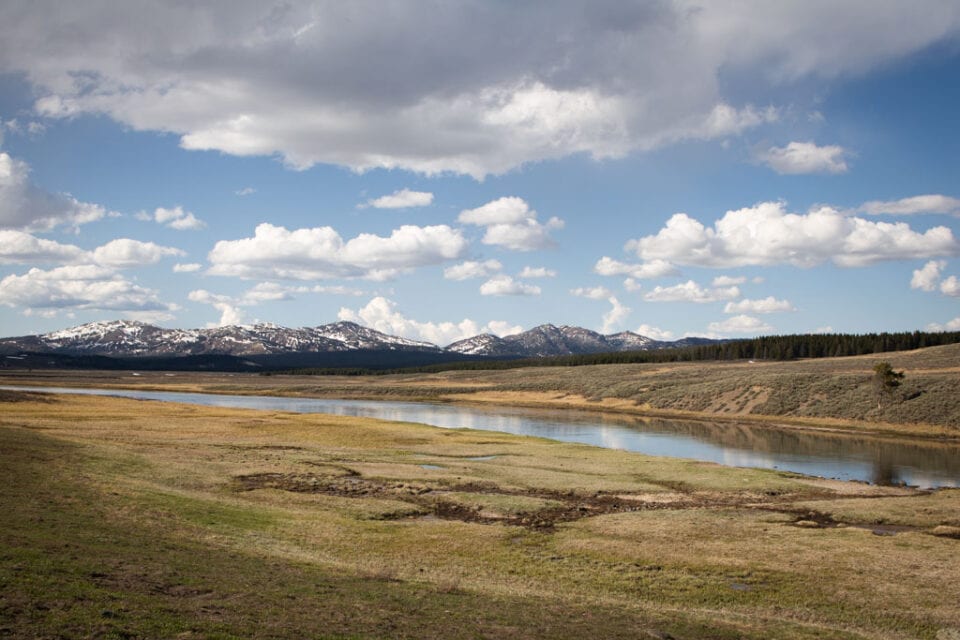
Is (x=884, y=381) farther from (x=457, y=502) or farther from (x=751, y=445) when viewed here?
(x=457, y=502)

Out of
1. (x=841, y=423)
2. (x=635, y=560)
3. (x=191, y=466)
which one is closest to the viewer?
(x=635, y=560)

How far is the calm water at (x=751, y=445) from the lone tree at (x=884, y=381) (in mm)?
13934

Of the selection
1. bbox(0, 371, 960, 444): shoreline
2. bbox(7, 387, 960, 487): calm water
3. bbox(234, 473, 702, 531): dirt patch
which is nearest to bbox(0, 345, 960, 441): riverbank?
bbox(0, 371, 960, 444): shoreline

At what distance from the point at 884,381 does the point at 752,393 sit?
22.2 m

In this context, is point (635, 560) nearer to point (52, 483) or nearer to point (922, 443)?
point (52, 483)

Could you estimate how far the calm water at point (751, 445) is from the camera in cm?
5066

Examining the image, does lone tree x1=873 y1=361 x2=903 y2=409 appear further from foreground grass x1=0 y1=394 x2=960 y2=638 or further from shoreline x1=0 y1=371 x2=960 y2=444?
foreground grass x1=0 y1=394 x2=960 y2=638

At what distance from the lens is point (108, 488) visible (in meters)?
27.2

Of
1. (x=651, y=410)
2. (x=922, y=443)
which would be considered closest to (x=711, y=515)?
(x=922, y=443)

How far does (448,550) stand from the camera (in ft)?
77.8

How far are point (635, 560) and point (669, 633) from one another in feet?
25.3

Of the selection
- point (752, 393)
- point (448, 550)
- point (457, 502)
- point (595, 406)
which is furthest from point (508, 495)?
point (595, 406)

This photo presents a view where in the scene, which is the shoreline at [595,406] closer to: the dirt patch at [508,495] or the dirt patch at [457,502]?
the dirt patch at [508,495]


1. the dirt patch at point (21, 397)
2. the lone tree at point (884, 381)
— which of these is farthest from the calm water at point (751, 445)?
the dirt patch at point (21, 397)
